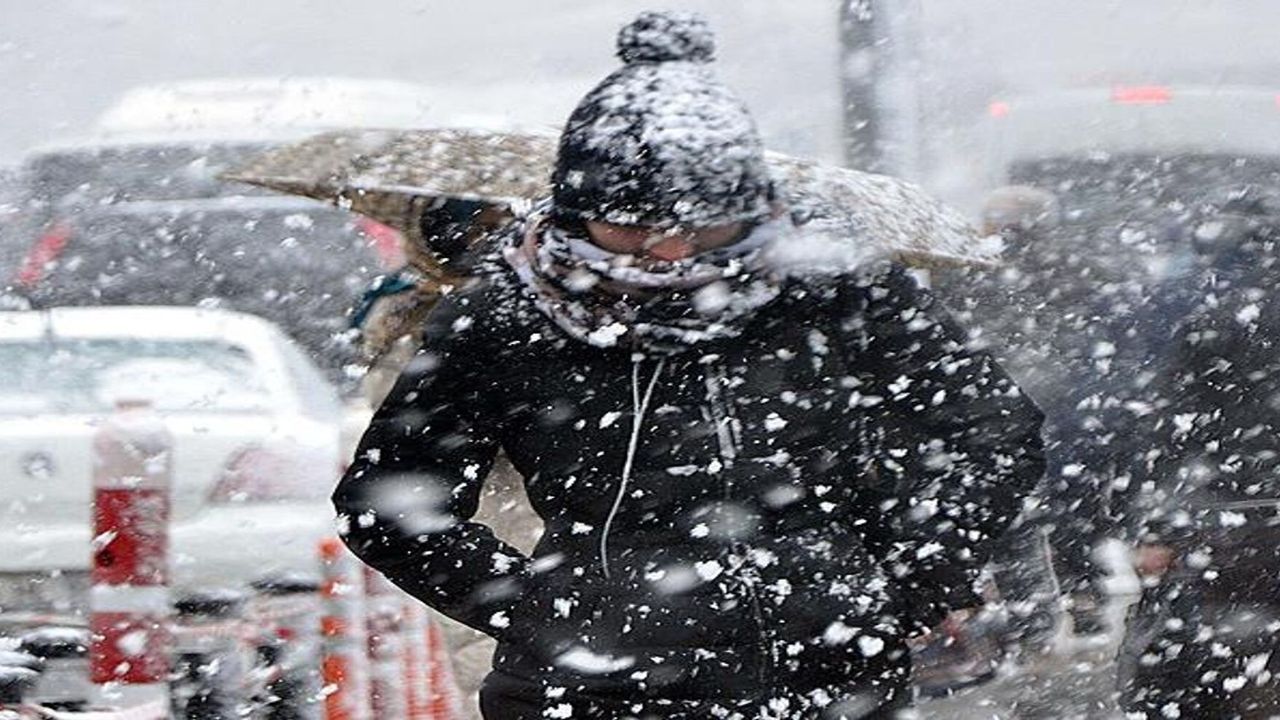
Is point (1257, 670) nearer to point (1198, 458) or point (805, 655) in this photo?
point (1198, 458)

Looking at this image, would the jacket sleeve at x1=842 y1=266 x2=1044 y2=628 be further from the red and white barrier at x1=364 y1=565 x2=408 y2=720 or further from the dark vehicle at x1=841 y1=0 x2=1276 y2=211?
the dark vehicle at x1=841 y1=0 x2=1276 y2=211

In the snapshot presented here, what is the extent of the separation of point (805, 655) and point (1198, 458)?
1.58 metres

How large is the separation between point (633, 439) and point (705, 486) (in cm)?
12

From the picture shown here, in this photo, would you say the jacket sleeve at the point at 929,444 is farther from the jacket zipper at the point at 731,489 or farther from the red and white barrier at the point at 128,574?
the red and white barrier at the point at 128,574

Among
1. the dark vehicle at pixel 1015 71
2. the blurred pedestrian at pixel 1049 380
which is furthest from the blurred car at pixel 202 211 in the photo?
the blurred pedestrian at pixel 1049 380

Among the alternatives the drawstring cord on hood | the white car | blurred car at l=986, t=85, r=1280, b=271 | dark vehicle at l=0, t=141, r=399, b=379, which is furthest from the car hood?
the drawstring cord on hood

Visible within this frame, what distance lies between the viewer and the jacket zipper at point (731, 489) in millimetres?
2873

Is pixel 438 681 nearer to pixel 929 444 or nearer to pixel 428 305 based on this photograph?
pixel 428 305

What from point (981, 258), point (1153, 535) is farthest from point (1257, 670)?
point (981, 258)

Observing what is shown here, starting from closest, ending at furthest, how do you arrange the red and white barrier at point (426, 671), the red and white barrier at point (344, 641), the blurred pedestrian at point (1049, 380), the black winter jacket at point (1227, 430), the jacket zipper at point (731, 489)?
the jacket zipper at point (731, 489), the black winter jacket at point (1227, 430), the blurred pedestrian at point (1049, 380), the red and white barrier at point (344, 641), the red and white barrier at point (426, 671)

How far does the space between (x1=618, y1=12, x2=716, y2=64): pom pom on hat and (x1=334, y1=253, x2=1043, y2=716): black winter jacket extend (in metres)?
0.44

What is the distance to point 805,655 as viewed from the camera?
2893mm

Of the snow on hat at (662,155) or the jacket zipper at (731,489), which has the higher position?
the snow on hat at (662,155)

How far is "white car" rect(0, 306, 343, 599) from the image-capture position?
721 centimetres
